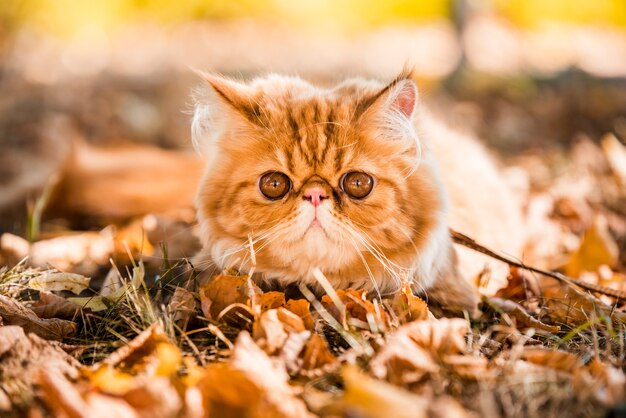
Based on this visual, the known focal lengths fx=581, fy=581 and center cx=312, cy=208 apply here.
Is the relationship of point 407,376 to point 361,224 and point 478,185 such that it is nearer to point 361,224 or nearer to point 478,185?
point 361,224

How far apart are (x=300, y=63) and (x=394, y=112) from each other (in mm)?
6303

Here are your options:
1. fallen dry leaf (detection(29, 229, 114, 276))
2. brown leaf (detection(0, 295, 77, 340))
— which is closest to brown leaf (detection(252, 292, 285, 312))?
brown leaf (detection(0, 295, 77, 340))

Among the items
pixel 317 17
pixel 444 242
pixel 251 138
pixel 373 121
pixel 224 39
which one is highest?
pixel 317 17

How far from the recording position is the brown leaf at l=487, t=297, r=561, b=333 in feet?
6.33

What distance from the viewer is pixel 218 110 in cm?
227

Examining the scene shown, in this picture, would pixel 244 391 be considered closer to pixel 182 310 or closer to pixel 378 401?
pixel 378 401

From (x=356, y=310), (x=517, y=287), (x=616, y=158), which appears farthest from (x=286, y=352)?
(x=616, y=158)

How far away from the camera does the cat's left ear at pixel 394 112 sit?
204cm

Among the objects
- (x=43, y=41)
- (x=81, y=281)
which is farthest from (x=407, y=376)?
(x=43, y=41)

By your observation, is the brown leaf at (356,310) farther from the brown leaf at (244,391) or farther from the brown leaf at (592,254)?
the brown leaf at (592,254)

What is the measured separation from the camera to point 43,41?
781cm

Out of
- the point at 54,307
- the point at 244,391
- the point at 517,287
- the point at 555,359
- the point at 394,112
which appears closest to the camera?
the point at 244,391

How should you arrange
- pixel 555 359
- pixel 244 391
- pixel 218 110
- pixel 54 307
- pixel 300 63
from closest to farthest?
pixel 244 391, pixel 555 359, pixel 54 307, pixel 218 110, pixel 300 63

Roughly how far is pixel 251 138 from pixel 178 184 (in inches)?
66.7
